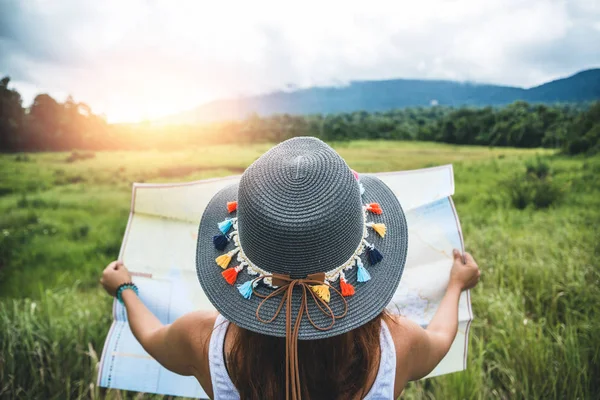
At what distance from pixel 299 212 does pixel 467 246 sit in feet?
8.53

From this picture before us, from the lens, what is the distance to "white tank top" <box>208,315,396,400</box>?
119 centimetres

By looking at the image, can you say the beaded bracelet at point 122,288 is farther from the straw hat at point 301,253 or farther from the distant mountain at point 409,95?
the distant mountain at point 409,95

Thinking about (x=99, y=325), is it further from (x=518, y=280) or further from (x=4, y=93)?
(x=518, y=280)

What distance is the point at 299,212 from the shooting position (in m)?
→ 0.94

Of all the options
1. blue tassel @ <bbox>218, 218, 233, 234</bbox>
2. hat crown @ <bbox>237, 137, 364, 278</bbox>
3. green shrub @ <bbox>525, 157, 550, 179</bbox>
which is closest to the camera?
hat crown @ <bbox>237, 137, 364, 278</bbox>

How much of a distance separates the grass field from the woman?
1.11 metres

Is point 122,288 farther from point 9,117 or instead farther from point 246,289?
point 9,117

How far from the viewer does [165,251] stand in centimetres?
184

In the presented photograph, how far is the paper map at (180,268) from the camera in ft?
5.87

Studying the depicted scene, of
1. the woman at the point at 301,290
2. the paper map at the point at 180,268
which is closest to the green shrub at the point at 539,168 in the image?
the paper map at the point at 180,268

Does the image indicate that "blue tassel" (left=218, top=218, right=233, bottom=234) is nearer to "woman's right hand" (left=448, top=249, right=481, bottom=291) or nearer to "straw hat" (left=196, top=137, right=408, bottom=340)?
"straw hat" (left=196, top=137, right=408, bottom=340)

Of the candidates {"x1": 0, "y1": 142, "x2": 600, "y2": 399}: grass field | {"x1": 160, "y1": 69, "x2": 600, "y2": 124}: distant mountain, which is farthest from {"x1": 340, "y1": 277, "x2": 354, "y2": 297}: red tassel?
{"x1": 160, "y1": 69, "x2": 600, "y2": 124}: distant mountain

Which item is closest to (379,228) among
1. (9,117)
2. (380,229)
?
(380,229)

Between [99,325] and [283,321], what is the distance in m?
1.89
